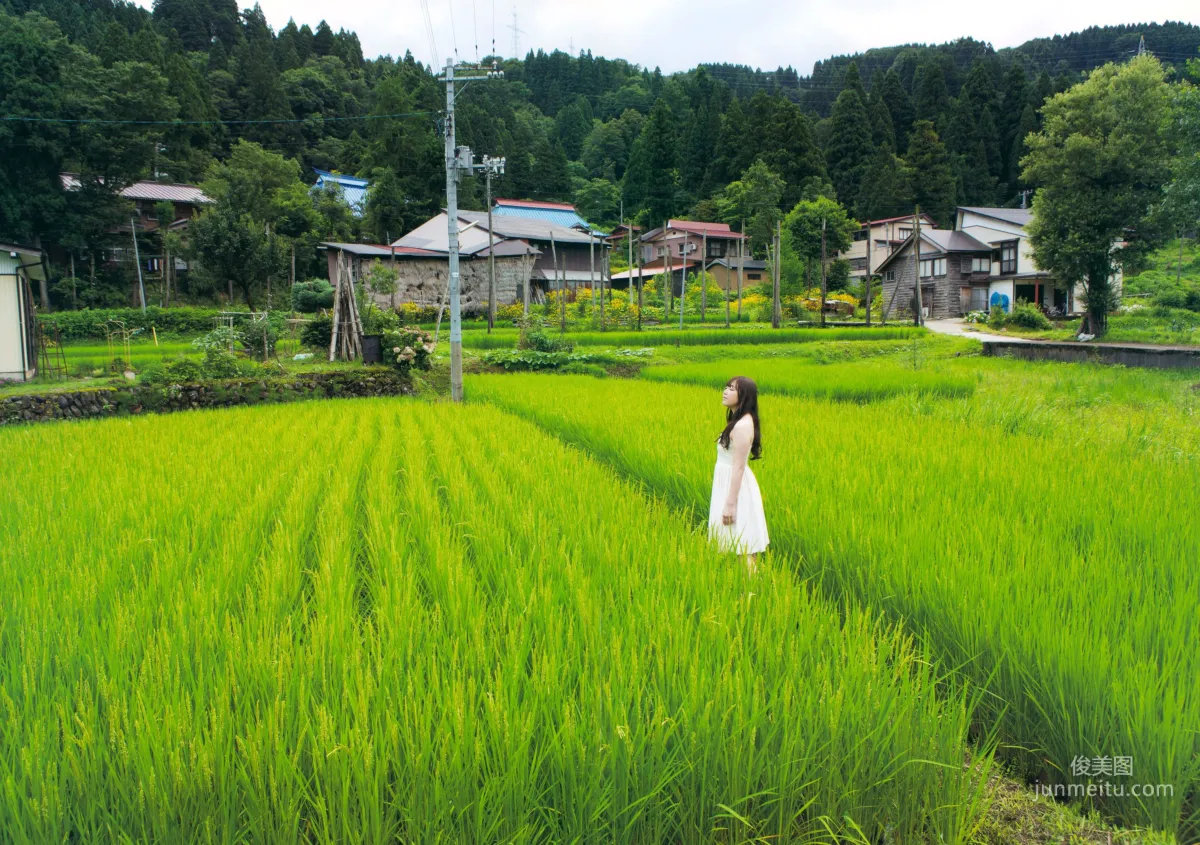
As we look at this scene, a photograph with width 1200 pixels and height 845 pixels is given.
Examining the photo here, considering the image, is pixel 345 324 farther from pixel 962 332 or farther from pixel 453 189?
pixel 962 332

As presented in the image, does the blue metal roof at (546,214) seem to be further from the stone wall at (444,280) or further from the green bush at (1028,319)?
the green bush at (1028,319)

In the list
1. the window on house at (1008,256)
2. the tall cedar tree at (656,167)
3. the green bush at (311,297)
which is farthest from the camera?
the tall cedar tree at (656,167)

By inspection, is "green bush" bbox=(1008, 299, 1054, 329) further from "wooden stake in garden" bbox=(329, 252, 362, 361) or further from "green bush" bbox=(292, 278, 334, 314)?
"green bush" bbox=(292, 278, 334, 314)

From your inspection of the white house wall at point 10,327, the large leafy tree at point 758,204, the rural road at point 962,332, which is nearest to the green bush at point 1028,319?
A: the rural road at point 962,332

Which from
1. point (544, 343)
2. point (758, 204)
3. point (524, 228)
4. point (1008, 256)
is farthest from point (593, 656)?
point (758, 204)

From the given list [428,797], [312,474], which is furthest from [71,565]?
[428,797]

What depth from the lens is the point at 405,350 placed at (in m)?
13.6

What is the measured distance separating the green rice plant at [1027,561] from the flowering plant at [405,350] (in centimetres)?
818

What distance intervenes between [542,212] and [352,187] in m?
13.0

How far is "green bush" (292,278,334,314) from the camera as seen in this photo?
94.3 ft

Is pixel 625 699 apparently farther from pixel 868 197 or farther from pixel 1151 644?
pixel 868 197

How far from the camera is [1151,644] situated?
2.32 m

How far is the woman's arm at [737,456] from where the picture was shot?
132 inches

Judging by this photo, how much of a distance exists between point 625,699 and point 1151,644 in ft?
5.93
